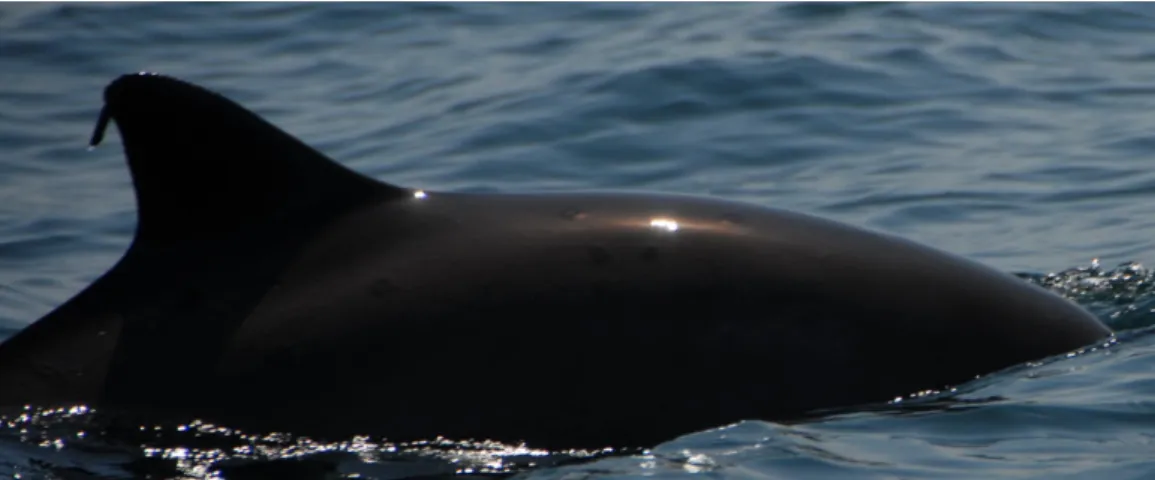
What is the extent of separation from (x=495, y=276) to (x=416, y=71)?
42.3 ft

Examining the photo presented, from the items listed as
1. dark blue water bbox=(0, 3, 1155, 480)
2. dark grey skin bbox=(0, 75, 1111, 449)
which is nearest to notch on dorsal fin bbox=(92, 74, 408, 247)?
dark grey skin bbox=(0, 75, 1111, 449)

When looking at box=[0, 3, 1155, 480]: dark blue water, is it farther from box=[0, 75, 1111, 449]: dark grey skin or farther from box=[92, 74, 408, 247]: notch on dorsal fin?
box=[92, 74, 408, 247]: notch on dorsal fin

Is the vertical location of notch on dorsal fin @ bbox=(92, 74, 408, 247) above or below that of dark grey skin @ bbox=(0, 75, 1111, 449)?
above

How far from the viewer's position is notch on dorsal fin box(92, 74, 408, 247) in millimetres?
5715

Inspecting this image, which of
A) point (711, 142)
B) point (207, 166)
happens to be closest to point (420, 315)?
point (207, 166)

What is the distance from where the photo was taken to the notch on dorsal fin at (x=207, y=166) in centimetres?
571

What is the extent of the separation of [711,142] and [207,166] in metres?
8.81

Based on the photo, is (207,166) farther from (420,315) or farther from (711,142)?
(711,142)

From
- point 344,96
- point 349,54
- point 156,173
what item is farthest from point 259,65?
point 156,173

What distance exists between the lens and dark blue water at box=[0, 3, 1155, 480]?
5.71m

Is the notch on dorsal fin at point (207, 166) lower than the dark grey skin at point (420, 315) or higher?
higher

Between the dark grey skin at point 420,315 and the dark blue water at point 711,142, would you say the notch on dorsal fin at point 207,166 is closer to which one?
the dark grey skin at point 420,315

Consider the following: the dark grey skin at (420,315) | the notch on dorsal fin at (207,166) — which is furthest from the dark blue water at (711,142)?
the notch on dorsal fin at (207,166)

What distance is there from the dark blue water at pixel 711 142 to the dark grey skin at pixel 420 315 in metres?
0.13
